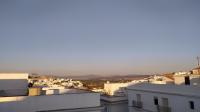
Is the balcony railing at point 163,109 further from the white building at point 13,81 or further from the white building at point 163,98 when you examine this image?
the white building at point 13,81

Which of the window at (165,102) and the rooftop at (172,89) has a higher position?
the rooftop at (172,89)

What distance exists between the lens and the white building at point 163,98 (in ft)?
63.6

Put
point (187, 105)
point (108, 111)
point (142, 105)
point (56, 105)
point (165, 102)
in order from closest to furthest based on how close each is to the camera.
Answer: point (56, 105), point (187, 105), point (165, 102), point (142, 105), point (108, 111)

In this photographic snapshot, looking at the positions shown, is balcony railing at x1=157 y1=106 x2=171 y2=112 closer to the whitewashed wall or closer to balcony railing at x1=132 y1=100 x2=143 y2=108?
the whitewashed wall

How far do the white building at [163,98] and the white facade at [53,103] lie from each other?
288 inches

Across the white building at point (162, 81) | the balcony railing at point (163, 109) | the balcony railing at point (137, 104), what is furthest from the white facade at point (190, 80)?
the balcony railing at point (137, 104)

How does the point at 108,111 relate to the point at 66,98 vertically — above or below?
below

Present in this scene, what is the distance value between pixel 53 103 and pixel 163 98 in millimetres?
11064

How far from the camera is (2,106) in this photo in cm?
1562

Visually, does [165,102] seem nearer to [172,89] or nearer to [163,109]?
[163,109]

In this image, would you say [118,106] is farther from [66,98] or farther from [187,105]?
[66,98]

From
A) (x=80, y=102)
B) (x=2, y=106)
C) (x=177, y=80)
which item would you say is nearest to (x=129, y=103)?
(x=177, y=80)

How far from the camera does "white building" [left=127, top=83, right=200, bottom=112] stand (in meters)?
19.4

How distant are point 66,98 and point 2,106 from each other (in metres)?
4.41
